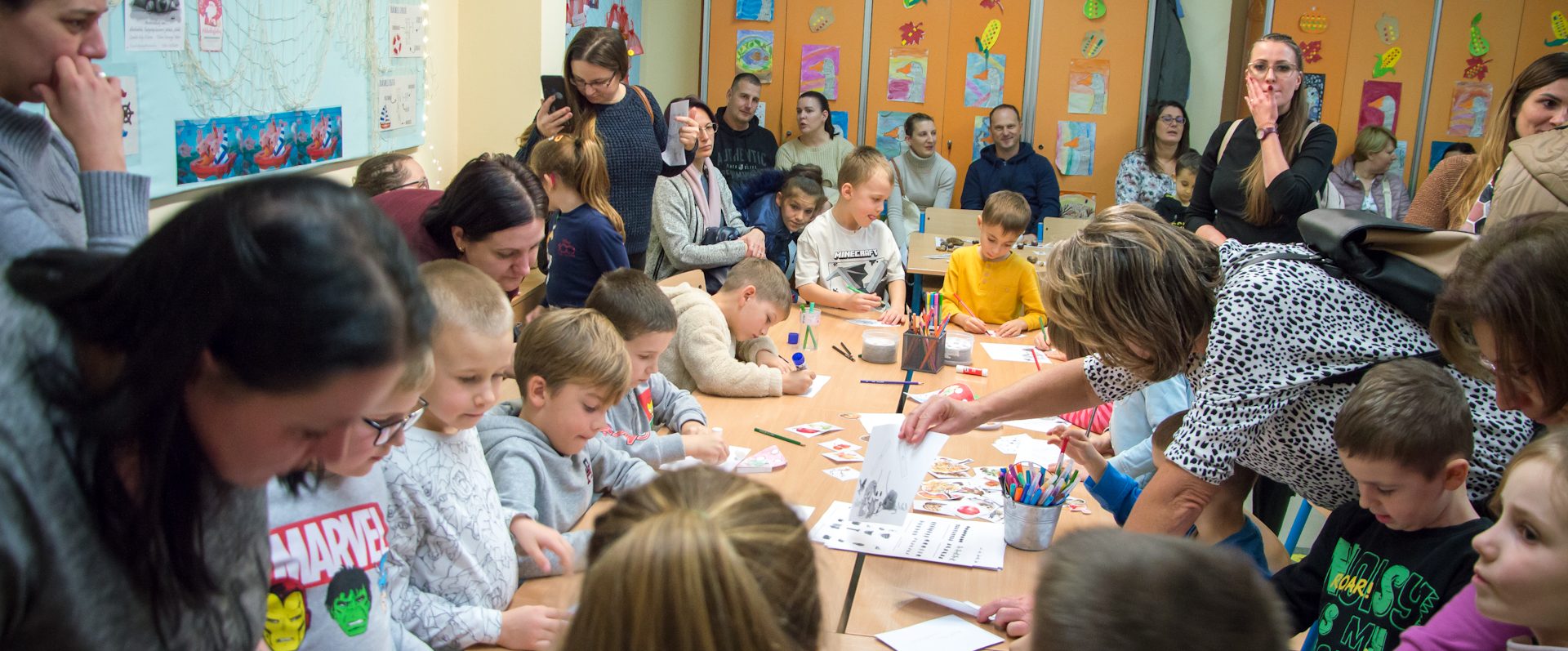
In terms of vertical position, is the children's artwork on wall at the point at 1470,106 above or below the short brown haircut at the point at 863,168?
above

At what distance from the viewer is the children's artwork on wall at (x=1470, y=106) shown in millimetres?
7824

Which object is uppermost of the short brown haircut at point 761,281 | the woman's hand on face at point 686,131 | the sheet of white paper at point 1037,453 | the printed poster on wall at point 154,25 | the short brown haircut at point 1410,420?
the printed poster on wall at point 154,25

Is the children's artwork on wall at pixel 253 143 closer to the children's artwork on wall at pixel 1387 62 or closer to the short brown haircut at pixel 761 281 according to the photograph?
the short brown haircut at pixel 761 281

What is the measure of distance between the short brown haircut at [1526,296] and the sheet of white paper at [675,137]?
3.17 meters

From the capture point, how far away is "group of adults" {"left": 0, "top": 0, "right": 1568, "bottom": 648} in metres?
0.73

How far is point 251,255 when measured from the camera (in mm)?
730

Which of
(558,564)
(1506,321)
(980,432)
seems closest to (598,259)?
(980,432)

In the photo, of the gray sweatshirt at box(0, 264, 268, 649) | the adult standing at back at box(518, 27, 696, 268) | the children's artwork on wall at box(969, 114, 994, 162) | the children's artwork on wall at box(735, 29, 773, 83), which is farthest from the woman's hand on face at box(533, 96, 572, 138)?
the children's artwork on wall at box(969, 114, 994, 162)

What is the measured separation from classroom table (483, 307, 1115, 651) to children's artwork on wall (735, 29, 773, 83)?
4137 mm

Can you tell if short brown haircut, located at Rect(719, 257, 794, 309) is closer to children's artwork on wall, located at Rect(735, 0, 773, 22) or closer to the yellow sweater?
the yellow sweater

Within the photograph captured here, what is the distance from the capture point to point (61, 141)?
1536 mm

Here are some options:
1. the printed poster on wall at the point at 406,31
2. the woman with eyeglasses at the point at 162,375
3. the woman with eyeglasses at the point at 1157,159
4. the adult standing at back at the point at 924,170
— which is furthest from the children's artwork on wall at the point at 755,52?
the woman with eyeglasses at the point at 162,375

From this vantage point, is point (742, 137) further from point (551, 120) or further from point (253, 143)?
point (253, 143)

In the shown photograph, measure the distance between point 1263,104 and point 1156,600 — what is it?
3.36 m
